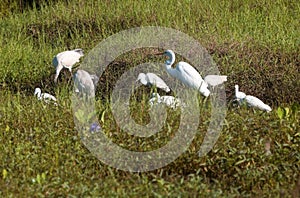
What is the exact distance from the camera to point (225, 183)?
152 inches

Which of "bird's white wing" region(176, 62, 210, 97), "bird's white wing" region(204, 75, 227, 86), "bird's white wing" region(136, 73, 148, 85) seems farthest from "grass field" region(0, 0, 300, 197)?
"bird's white wing" region(176, 62, 210, 97)

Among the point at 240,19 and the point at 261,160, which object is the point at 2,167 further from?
the point at 240,19

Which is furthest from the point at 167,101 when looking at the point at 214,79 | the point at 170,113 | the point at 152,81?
the point at 214,79

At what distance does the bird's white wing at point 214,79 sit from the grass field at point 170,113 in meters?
0.18

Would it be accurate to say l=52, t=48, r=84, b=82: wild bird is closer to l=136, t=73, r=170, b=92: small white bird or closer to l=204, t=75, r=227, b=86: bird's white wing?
l=136, t=73, r=170, b=92: small white bird

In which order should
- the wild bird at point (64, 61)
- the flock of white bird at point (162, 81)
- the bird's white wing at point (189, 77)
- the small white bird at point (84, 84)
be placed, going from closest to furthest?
1. the flock of white bird at point (162, 81)
2. the bird's white wing at point (189, 77)
3. the small white bird at point (84, 84)
4. the wild bird at point (64, 61)

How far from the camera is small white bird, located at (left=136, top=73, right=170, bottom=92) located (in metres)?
5.66

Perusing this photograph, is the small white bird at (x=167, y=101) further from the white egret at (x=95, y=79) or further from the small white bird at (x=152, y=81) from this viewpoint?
the white egret at (x=95, y=79)

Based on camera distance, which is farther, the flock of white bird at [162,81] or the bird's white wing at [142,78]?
the bird's white wing at [142,78]

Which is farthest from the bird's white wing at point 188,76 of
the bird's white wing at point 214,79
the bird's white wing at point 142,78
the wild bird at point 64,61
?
the wild bird at point 64,61

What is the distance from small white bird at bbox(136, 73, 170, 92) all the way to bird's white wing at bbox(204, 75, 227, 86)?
0.97ft

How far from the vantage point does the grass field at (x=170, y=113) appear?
3.75 metres

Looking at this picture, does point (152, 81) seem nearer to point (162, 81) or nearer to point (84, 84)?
point (162, 81)

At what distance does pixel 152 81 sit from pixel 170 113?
108 cm
